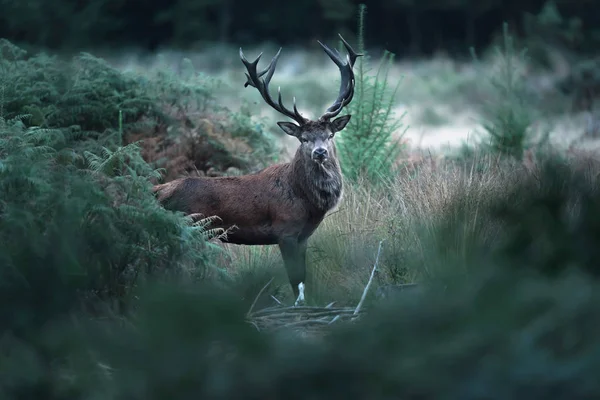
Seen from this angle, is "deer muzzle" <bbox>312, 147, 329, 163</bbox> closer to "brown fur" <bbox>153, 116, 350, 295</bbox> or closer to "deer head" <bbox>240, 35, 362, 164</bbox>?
"deer head" <bbox>240, 35, 362, 164</bbox>

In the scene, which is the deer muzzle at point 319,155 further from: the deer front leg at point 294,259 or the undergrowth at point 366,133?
the undergrowth at point 366,133

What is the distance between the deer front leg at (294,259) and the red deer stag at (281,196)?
1cm

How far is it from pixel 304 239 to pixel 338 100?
140cm

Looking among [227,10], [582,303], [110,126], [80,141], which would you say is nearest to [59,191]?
[582,303]

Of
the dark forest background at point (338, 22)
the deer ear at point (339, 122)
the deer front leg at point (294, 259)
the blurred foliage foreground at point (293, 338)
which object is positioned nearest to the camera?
the blurred foliage foreground at point (293, 338)

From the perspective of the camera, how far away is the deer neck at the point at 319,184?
8055 millimetres

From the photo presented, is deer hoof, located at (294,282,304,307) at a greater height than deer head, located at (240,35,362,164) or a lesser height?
lesser

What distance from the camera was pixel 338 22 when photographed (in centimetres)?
3728

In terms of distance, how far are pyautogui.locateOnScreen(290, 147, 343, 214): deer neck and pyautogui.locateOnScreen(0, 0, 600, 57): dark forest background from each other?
17555 mm

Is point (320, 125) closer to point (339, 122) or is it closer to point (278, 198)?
point (339, 122)

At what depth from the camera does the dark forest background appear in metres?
31.9

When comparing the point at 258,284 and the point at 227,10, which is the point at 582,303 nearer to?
the point at 258,284

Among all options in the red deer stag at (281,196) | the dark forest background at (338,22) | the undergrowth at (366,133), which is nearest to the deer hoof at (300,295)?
the red deer stag at (281,196)

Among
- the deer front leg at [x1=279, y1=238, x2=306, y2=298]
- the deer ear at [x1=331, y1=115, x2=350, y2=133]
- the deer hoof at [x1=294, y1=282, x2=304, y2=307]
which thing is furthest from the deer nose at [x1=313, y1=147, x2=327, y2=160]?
the deer hoof at [x1=294, y1=282, x2=304, y2=307]
